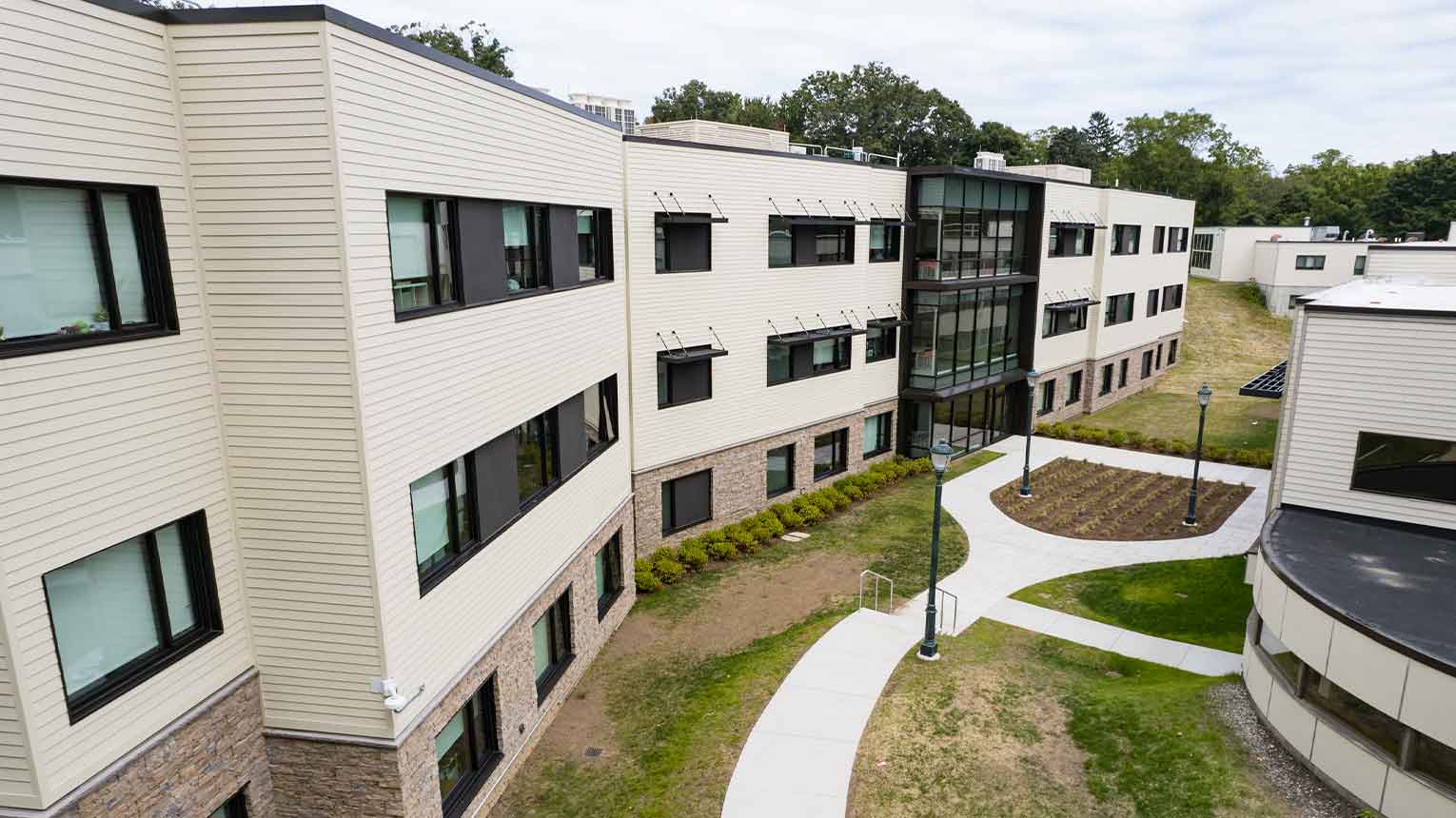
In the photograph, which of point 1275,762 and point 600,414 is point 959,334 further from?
point 1275,762

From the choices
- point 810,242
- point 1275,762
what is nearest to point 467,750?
point 1275,762

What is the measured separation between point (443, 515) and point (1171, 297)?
168 feet

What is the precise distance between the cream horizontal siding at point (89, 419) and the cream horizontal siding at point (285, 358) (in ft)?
1.08

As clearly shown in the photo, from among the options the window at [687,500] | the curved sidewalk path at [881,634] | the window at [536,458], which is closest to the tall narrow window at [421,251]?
the window at [536,458]

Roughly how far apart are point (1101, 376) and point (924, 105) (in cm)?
6145

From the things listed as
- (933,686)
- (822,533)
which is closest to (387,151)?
(933,686)

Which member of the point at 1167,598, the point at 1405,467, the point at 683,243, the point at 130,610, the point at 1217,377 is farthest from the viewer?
the point at 1217,377

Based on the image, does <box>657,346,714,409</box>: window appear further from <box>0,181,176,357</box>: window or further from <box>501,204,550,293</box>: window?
<box>0,181,176,357</box>: window

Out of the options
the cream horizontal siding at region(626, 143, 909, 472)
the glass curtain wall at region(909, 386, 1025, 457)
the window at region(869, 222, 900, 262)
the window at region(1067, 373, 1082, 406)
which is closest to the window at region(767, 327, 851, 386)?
the cream horizontal siding at region(626, 143, 909, 472)

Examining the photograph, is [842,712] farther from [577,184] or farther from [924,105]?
A: [924,105]

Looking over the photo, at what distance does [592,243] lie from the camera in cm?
1873

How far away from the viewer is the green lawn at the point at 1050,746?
13.0 m

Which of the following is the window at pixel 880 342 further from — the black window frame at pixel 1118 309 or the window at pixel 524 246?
the black window frame at pixel 1118 309

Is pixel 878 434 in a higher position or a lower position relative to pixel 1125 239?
lower
